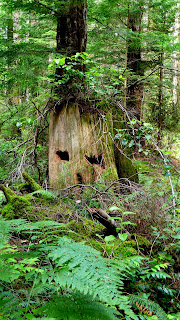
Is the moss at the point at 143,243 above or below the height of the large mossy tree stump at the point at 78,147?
below

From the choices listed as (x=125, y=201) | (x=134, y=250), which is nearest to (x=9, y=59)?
(x=125, y=201)

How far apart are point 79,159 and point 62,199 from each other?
1198mm

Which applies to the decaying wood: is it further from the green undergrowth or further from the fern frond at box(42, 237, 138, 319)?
the fern frond at box(42, 237, 138, 319)

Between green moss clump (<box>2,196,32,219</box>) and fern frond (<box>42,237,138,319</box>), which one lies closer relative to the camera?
fern frond (<box>42,237,138,319</box>)

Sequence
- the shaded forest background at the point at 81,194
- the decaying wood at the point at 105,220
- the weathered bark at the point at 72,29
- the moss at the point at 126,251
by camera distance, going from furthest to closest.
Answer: the weathered bark at the point at 72,29 → the decaying wood at the point at 105,220 → the moss at the point at 126,251 → the shaded forest background at the point at 81,194

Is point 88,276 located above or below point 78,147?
above

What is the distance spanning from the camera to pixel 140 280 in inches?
99.7

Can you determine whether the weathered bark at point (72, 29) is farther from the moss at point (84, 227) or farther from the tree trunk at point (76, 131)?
the moss at point (84, 227)

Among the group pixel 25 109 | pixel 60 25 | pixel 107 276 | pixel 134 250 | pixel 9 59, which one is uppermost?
pixel 60 25

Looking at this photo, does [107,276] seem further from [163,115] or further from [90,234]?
[163,115]

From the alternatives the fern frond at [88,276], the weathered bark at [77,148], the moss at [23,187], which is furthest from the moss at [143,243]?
the moss at [23,187]

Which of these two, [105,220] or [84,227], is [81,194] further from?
[105,220]

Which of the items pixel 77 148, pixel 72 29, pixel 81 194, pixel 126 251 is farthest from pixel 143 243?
pixel 72 29

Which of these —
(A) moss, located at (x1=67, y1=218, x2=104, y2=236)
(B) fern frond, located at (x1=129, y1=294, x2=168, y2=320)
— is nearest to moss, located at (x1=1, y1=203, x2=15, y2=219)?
(A) moss, located at (x1=67, y1=218, x2=104, y2=236)
